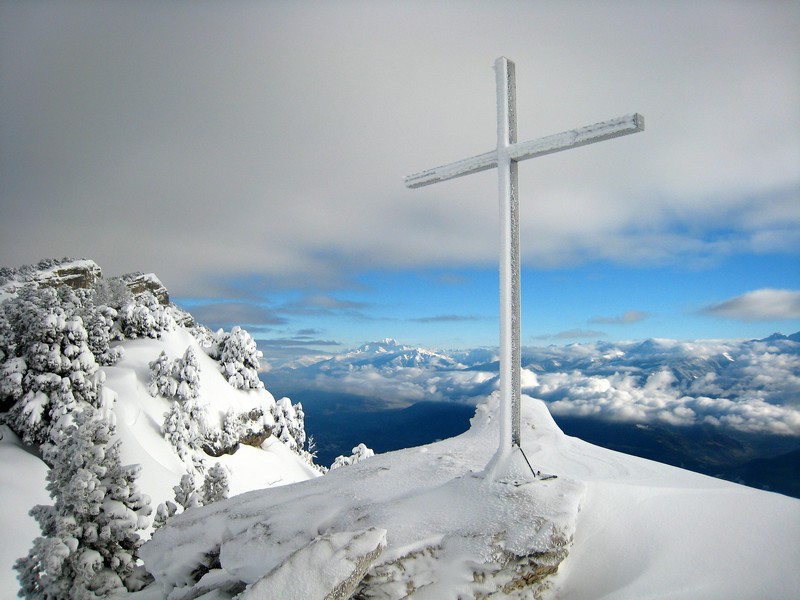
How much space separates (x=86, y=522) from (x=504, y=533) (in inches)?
362

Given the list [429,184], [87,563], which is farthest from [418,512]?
[87,563]

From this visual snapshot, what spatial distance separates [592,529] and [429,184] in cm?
422

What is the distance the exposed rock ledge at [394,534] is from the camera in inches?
146

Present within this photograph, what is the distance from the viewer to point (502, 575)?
147 inches

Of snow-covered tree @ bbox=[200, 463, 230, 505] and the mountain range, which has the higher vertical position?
the mountain range

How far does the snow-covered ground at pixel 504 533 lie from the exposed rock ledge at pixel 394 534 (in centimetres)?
1

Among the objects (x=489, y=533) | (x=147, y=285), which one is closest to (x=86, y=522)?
(x=489, y=533)

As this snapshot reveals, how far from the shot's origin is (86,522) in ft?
30.3

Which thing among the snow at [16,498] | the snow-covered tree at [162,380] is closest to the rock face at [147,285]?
the snow-covered tree at [162,380]

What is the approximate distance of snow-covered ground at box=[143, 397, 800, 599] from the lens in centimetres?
363

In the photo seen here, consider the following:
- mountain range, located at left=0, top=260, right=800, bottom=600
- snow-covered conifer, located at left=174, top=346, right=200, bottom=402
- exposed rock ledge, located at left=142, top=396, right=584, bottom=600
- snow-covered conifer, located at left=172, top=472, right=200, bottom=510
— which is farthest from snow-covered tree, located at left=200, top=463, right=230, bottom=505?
snow-covered conifer, located at left=174, top=346, right=200, bottom=402

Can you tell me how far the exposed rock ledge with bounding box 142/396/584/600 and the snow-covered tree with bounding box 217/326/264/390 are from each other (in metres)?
34.2

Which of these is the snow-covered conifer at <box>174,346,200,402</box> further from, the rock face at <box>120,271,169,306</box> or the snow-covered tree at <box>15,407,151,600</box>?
the rock face at <box>120,271,169,306</box>

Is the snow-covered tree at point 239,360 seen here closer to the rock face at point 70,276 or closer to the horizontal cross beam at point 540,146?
the rock face at point 70,276
